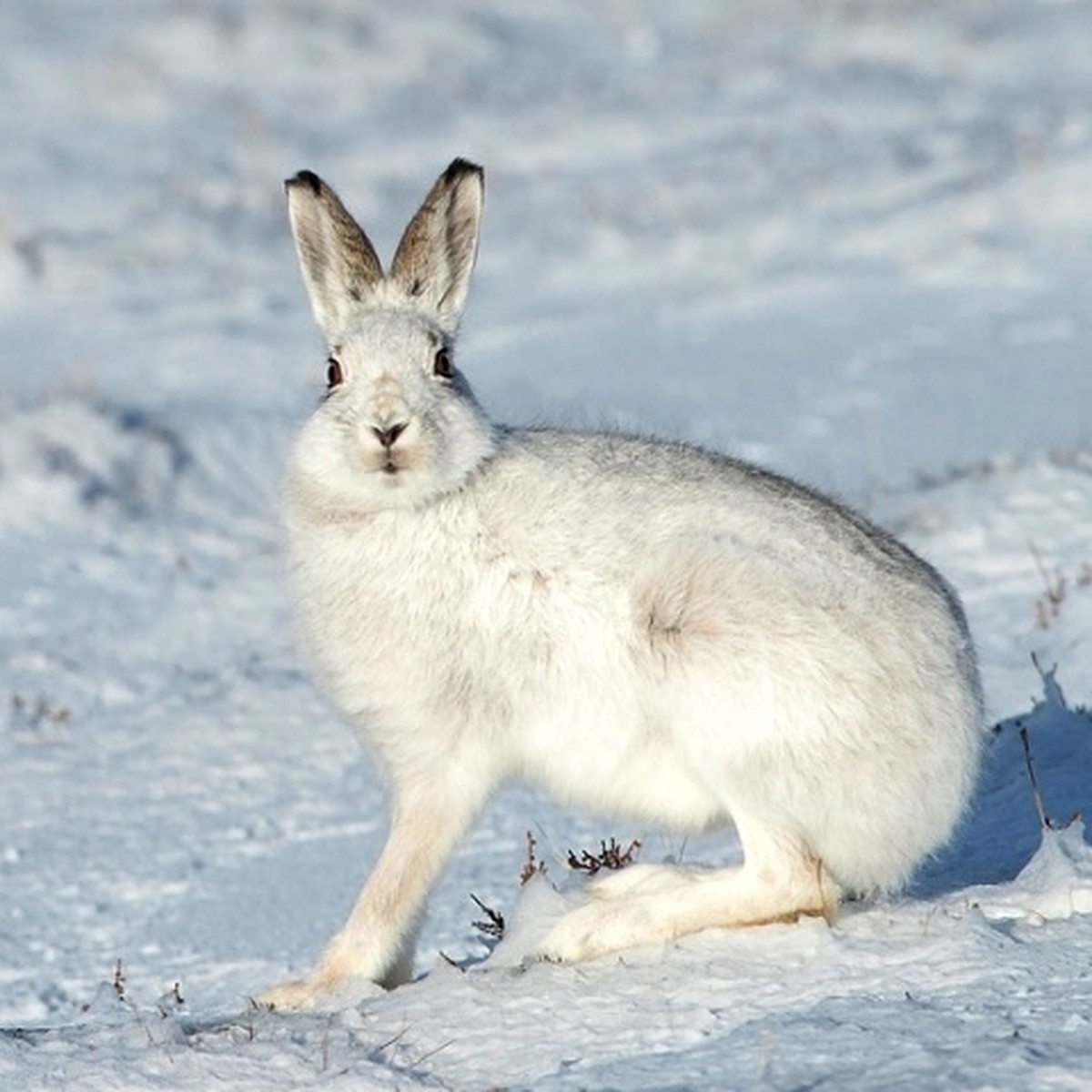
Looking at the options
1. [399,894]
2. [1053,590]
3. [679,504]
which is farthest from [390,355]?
[1053,590]

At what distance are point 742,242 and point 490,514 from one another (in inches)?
407

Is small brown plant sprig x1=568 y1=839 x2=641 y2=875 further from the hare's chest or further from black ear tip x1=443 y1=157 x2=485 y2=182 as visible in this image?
black ear tip x1=443 y1=157 x2=485 y2=182

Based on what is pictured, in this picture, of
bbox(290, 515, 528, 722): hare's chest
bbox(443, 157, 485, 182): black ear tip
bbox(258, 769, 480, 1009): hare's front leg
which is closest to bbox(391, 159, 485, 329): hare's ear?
bbox(443, 157, 485, 182): black ear tip

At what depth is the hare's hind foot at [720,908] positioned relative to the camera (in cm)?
445

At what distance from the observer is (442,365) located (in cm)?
502

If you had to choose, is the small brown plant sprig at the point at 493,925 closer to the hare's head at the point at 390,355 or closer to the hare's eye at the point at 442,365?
the hare's head at the point at 390,355

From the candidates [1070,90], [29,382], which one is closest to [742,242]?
[1070,90]

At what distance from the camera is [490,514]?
4789 millimetres

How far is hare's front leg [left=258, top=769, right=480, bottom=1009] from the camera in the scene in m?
4.62

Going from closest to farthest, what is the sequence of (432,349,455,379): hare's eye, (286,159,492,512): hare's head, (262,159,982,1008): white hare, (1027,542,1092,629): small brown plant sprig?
(262,159,982,1008): white hare → (286,159,492,512): hare's head → (432,349,455,379): hare's eye → (1027,542,1092,629): small brown plant sprig

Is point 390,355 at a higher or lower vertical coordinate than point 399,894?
higher

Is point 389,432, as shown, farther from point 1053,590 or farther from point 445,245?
point 1053,590

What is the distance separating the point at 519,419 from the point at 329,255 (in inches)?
162

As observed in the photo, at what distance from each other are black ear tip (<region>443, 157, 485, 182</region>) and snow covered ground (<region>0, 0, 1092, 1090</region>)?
1.53 meters
